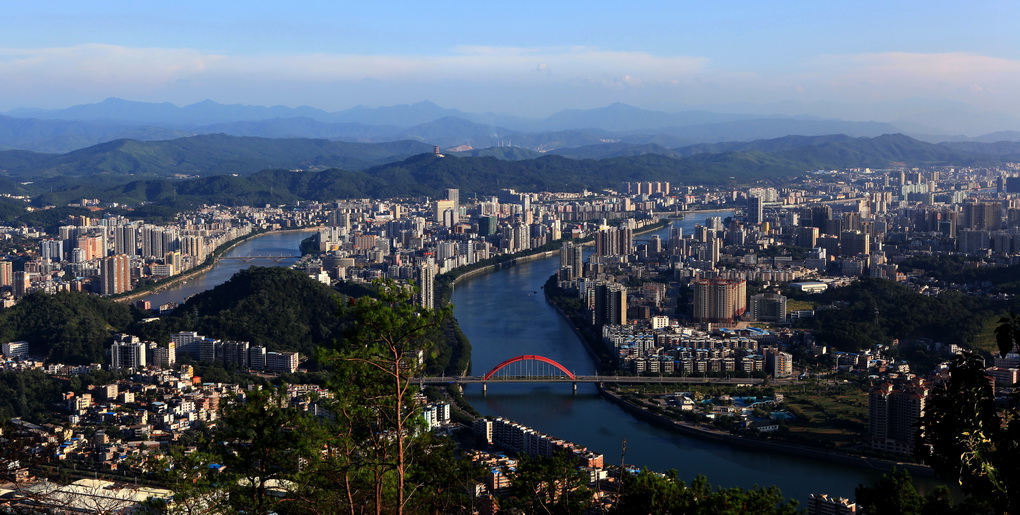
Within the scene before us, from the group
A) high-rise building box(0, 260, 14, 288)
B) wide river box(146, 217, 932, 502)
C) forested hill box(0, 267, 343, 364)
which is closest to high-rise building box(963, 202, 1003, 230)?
wide river box(146, 217, 932, 502)

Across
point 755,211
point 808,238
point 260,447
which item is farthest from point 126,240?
point 260,447

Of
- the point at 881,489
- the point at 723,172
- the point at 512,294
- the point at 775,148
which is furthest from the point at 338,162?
the point at 881,489

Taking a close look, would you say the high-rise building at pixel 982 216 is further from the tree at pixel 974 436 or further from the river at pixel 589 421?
the tree at pixel 974 436

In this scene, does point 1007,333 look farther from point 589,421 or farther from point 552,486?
point 589,421

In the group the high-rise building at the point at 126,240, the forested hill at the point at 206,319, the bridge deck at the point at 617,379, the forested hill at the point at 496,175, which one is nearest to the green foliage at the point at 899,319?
the bridge deck at the point at 617,379

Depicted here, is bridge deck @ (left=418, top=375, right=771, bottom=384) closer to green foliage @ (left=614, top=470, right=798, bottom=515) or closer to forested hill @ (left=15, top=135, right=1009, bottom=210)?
green foliage @ (left=614, top=470, right=798, bottom=515)
